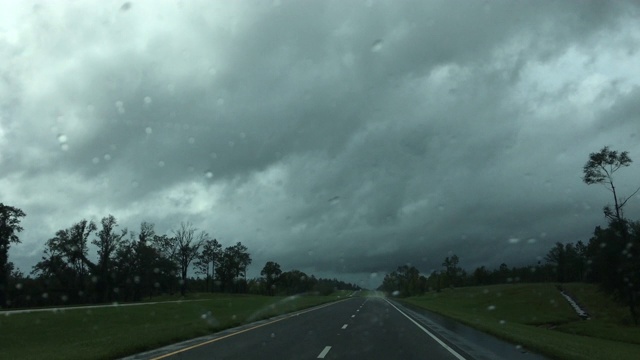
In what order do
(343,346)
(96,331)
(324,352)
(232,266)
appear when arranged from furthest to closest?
(232,266) → (96,331) → (343,346) → (324,352)

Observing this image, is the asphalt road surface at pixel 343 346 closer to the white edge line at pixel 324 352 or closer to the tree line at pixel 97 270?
the white edge line at pixel 324 352

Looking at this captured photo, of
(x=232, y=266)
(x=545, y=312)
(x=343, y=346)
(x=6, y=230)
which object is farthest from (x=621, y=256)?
(x=232, y=266)

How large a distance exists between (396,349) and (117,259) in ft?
335

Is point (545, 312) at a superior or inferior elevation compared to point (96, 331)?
inferior

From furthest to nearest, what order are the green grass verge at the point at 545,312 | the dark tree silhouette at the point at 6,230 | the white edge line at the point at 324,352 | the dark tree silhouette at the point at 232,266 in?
the dark tree silhouette at the point at 232,266 < the dark tree silhouette at the point at 6,230 < the green grass verge at the point at 545,312 < the white edge line at the point at 324,352

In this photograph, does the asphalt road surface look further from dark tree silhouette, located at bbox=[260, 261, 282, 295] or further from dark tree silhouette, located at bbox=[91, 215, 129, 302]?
dark tree silhouette, located at bbox=[260, 261, 282, 295]

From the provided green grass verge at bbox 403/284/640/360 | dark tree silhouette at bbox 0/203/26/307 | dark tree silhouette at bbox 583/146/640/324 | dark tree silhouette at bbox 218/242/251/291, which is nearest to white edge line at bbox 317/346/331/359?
green grass verge at bbox 403/284/640/360

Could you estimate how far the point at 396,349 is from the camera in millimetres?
15508

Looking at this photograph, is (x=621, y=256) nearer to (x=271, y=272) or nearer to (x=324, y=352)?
(x=324, y=352)

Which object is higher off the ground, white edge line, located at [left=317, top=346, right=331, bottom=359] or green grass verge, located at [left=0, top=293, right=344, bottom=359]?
green grass verge, located at [left=0, top=293, right=344, bottom=359]

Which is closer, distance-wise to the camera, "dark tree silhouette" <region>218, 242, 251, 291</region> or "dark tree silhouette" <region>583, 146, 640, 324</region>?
"dark tree silhouette" <region>583, 146, 640, 324</region>

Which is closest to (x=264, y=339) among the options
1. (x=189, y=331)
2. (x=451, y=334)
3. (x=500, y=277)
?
(x=189, y=331)

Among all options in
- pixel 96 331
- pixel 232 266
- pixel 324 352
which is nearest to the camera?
pixel 324 352

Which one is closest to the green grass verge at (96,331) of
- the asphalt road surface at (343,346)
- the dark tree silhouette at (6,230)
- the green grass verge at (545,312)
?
the asphalt road surface at (343,346)
